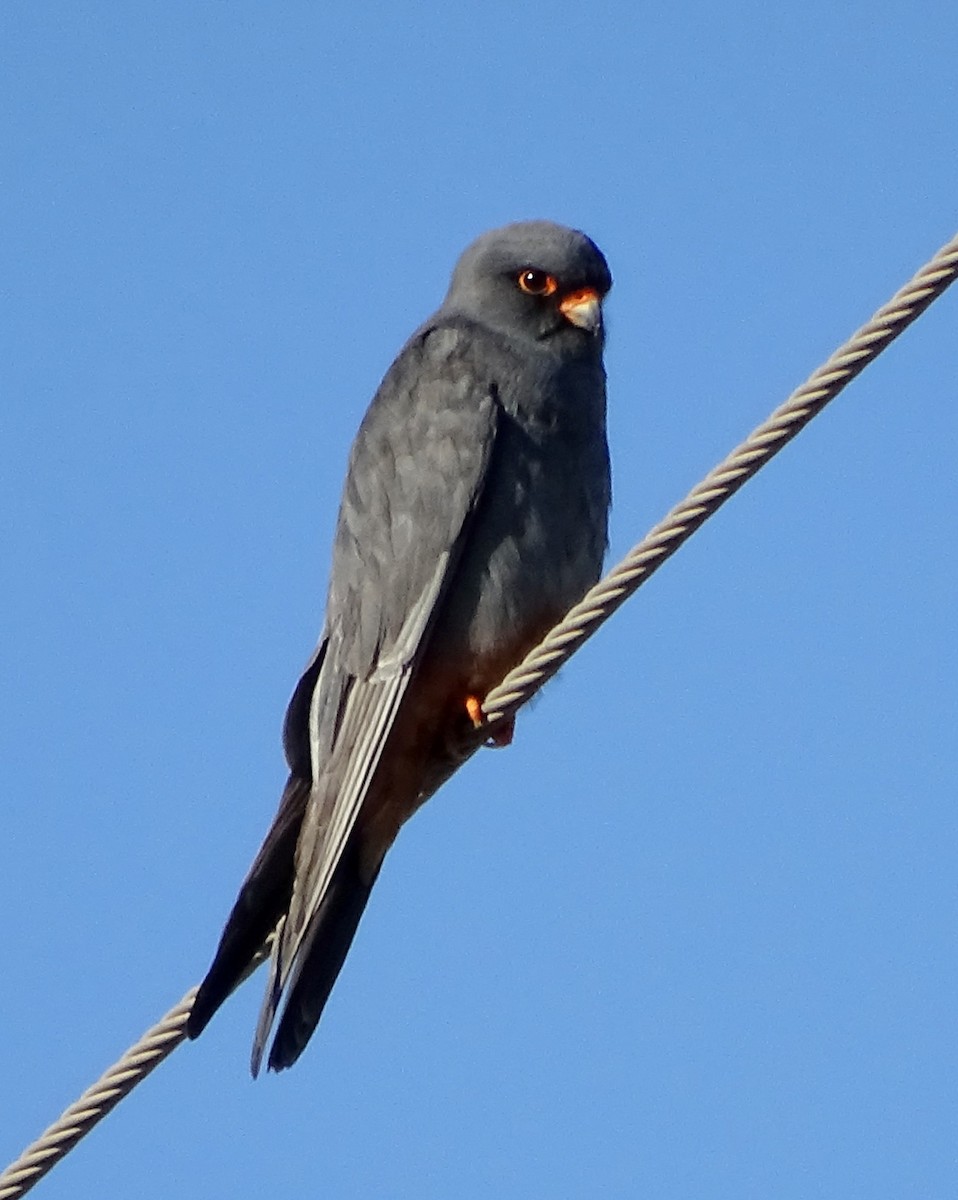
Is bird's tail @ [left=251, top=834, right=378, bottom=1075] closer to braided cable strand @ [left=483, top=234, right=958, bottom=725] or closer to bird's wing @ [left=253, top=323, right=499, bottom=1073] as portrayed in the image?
bird's wing @ [left=253, top=323, right=499, bottom=1073]

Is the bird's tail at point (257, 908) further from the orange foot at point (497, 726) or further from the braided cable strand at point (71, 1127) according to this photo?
the orange foot at point (497, 726)

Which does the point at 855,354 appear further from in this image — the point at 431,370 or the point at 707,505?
the point at 431,370

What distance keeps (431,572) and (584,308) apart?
3.46 feet

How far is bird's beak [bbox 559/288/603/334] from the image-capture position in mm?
6227

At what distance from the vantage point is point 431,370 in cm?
611

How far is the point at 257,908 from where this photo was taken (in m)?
5.00

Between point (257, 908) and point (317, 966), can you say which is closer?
point (257, 908)

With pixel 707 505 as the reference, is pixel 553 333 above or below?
above

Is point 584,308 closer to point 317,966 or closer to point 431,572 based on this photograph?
point 431,572

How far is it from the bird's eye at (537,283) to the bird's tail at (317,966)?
1.87 meters

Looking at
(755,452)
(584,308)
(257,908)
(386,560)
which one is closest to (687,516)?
(755,452)

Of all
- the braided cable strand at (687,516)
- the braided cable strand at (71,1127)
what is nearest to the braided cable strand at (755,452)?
the braided cable strand at (687,516)

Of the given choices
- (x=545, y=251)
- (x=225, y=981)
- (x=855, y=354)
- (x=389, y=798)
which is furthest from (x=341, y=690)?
(x=855, y=354)

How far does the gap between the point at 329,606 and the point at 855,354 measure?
2.28 metres
